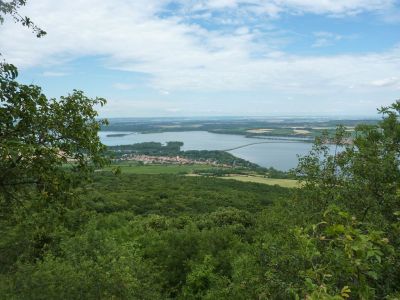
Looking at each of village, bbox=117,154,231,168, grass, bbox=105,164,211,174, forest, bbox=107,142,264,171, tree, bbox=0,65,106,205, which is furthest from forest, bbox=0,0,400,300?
village, bbox=117,154,231,168

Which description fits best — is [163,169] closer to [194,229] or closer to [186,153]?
[186,153]

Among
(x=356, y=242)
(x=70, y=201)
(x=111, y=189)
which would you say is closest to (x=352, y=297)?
(x=356, y=242)

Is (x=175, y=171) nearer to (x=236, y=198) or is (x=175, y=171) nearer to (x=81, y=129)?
(x=236, y=198)

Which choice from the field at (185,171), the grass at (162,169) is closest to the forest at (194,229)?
the field at (185,171)

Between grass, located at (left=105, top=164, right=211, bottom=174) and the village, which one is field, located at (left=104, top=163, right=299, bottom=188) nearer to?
grass, located at (left=105, top=164, right=211, bottom=174)

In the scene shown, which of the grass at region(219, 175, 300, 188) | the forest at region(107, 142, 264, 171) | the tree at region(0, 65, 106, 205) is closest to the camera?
the tree at region(0, 65, 106, 205)

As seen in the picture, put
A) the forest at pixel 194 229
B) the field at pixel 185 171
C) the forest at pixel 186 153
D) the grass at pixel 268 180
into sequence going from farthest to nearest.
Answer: the forest at pixel 186 153 → the field at pixel 185 171 → the grass at pixel 268 180 → the forest at pixel 194 229

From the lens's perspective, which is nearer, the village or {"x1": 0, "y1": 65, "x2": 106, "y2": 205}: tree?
{"x1": 0, "y1": 65, "x2": 106, "y2": 205}: tree

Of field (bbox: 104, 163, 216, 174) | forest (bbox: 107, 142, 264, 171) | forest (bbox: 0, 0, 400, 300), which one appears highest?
forest (bbox: 0, 0, 400, 300)

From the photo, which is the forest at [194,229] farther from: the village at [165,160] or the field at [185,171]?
the village at [165,160]

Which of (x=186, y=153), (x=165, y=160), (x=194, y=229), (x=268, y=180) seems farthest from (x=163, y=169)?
(x=194, y=229)
